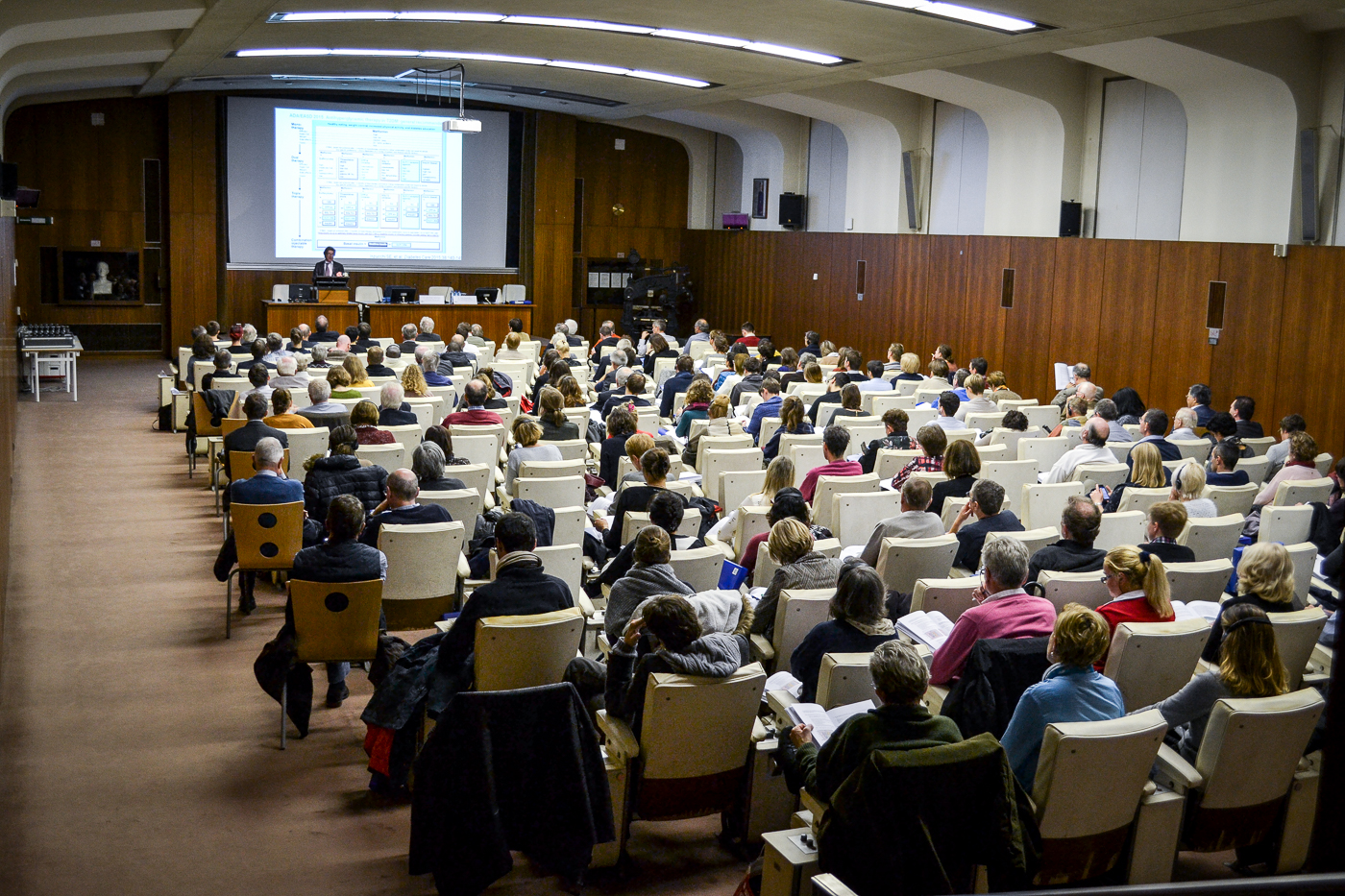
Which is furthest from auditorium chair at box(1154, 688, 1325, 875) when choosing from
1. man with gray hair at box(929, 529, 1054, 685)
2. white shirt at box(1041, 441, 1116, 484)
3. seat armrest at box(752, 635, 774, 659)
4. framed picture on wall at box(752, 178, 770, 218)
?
framed picture on wall at box(752, 178, 770, 218)

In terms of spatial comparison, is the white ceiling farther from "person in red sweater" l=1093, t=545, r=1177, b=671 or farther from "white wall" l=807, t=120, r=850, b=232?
"person in red sweater" l=1093, t=545, r=1177, b=671

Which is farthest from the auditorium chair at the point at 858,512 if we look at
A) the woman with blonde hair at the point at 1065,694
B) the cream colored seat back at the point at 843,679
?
the woman with blonde hair at the point at 1065,694

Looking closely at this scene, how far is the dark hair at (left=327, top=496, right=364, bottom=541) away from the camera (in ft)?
17.5

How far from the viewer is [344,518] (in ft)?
17.5

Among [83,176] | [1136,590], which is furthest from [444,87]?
[1136,590]

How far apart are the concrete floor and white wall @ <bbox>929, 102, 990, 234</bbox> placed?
474 inches

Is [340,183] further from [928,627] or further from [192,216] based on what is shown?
[928,627]

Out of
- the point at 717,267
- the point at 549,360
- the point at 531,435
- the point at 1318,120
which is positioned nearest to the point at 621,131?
the point at 717,267

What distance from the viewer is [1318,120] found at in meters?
12.1

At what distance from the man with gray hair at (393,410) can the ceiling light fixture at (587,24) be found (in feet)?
17.7

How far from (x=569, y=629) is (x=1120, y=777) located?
1.97 m

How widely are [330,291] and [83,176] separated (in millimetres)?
5026

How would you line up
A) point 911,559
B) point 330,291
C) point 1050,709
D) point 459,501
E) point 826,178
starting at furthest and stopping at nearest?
point 826,178
point 330,291
point 459,501
point 911,559
point 1050,709

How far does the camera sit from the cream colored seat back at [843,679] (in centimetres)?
419
